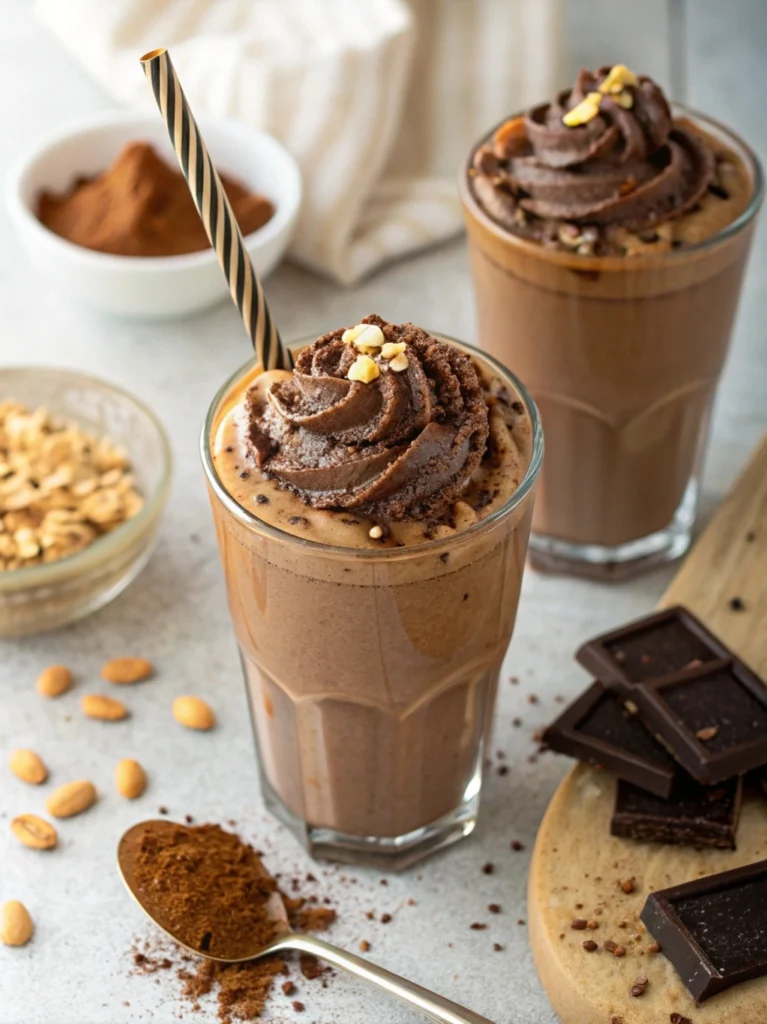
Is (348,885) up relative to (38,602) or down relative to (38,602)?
down

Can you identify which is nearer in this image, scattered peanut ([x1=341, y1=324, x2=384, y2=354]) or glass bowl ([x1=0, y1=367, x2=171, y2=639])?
scattered peanut ([x1=341, y1=324, x2=384, y2=354])

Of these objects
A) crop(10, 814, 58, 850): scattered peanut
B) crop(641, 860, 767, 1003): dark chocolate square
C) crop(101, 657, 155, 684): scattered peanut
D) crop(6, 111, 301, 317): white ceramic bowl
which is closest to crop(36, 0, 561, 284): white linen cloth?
crop(6, 111, 301, 317): white ceramic bowl

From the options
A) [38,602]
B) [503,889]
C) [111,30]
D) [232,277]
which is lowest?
[503,889]

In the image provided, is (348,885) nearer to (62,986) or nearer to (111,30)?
(62,986)

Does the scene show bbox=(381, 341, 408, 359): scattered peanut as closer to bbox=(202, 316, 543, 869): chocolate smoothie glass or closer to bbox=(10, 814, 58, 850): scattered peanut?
bbox=(202, 316, 543, 869): chocolate smoothie glass

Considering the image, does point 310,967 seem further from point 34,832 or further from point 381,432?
point 381,432

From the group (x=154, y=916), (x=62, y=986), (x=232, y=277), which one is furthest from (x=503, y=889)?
(x=232, y=277)

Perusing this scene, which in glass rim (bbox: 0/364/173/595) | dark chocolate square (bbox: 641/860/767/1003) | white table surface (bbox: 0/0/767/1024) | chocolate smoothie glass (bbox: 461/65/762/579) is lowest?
white table surface (bbox: 0/0/767/1024)
